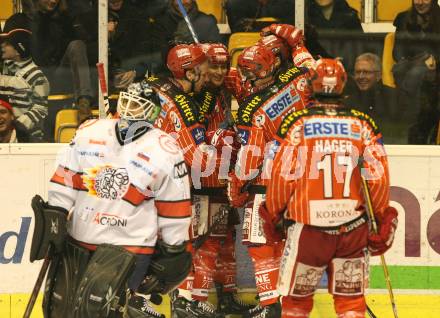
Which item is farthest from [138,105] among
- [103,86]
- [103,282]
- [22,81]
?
[22,81]

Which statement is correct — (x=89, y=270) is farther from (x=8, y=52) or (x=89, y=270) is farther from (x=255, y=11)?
(x=255, y=11)

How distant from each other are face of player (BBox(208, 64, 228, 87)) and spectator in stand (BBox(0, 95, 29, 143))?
Answer: 46.9 inches

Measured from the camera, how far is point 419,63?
6906mm

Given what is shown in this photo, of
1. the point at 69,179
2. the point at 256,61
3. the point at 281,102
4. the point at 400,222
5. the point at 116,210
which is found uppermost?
→ the point at 256,61

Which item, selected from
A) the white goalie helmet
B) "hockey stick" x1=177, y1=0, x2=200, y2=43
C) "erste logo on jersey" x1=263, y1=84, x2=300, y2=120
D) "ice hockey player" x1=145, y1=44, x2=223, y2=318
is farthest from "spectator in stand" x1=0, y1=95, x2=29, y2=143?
the white goalie helmet

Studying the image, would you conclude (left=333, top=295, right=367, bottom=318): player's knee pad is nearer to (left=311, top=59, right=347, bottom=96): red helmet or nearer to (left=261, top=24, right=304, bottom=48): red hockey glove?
(left=311, top=59, right=347, bottom=96): red helmet

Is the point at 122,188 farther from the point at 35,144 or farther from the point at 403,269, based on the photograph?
the point at 403,269

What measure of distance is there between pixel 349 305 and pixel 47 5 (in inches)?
109

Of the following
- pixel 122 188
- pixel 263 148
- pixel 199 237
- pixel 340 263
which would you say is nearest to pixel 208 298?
pixel 199 237

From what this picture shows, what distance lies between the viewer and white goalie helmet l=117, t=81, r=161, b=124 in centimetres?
511

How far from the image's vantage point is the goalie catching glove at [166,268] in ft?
16.7

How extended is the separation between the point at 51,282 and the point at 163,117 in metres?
1.75

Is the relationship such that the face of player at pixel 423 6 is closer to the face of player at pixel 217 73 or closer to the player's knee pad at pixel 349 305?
the face of player at pixel 217 73

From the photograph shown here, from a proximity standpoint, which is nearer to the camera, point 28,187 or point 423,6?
point 28,187
